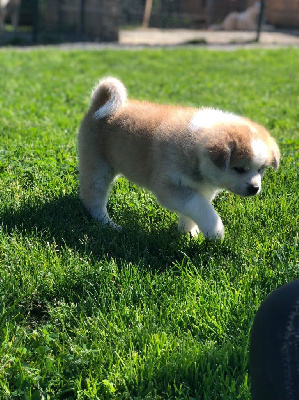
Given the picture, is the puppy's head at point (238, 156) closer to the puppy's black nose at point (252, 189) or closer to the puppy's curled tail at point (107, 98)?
the puppy's black nose at point (252, 189)

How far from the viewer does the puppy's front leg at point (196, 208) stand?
3160 mm

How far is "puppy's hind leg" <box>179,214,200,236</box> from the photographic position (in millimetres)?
3483

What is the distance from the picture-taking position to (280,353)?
60.9 inches

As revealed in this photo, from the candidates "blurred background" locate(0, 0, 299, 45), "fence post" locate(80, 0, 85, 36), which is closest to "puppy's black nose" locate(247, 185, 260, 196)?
"blurred background" locate(0, 0, 299, 45)

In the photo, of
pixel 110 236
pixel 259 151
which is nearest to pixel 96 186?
pixel 110 236

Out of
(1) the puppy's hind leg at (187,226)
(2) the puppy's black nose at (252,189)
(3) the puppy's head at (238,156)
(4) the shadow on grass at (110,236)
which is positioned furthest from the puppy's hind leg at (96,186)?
(2) the puppy's black nose at (252,189)

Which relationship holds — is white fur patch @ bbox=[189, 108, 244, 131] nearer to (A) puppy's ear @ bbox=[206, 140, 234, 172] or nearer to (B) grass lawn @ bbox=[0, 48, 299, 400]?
(A) puppy's ear @ bbox=[206, 140, 234, 172]

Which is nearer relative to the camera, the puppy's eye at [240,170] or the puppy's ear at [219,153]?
the puppy's ear at [219,153]

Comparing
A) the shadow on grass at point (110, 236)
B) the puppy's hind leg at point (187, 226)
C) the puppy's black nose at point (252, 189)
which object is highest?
the puppy's black nose at point (252, 189)

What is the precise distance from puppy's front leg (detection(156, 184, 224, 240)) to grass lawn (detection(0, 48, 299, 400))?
90mm

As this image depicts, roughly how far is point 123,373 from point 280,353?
31.9 inches

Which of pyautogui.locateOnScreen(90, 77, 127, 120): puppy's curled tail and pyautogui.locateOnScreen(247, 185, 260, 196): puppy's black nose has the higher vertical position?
pyautogui.locateOnScreen(90, 77, 127, 120): puppy's curled tail

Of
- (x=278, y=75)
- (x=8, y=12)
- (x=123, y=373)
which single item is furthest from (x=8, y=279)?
(x=8, y=12)

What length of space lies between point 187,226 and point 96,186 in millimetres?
664
